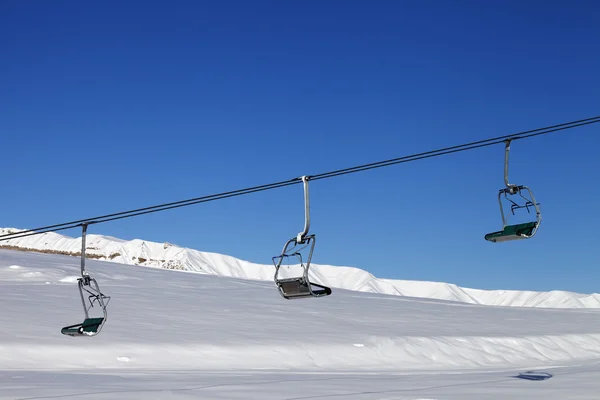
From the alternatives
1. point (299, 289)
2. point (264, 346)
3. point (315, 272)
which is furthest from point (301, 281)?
point (315, 272)

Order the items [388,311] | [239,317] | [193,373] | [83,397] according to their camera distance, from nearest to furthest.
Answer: [83,397] < [193,373] < [239,317] < [388,311]

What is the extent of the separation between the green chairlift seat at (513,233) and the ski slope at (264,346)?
2.58 meters

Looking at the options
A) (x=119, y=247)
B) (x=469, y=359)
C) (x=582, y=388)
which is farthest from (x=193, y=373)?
(x=119, y=247)

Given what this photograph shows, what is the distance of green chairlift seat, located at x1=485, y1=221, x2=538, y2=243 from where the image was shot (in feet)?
23.7

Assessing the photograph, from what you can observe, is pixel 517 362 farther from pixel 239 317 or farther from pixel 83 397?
pixel 83 397

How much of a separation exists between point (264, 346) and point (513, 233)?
900cm

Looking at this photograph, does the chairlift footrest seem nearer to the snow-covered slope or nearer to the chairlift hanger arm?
the chairlift hanger arm

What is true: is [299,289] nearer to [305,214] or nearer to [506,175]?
[305,214]

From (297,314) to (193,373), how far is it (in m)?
8.60

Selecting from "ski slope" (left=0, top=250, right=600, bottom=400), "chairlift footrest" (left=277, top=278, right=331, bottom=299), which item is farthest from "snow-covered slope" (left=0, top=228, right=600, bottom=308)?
"chairlift footrest" (left=277, top=278, right=331, bottom=299)

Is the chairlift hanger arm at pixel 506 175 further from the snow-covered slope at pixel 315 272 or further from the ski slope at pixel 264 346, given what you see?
the snow-covered slope at pixel 315 272

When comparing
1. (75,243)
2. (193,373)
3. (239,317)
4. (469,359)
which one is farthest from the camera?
(75,243)

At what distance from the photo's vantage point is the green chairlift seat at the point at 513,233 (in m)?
7.23

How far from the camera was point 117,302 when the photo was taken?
19344mm
